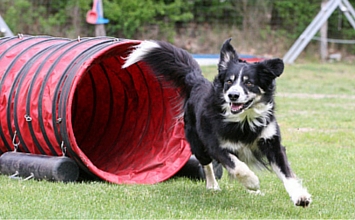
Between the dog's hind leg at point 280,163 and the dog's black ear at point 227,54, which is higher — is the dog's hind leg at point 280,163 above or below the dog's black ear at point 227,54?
below

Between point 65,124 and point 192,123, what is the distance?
1.22m

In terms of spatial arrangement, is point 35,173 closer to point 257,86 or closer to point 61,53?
point 61,53

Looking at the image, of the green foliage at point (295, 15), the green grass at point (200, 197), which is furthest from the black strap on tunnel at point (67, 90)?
the green foliage at point (295, 15)

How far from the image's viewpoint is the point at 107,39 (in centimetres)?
676

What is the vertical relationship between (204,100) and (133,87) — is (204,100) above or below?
above

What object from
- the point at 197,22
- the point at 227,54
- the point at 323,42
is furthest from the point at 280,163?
the point at 197,22

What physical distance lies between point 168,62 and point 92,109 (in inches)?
88.9

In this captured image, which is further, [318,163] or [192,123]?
[318,163]

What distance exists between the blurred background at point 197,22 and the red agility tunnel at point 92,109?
16.8 meters

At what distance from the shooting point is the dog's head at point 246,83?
5133 mm

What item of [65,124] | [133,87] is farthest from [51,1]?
[65,124]

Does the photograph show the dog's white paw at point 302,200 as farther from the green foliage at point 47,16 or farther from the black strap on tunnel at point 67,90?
the green foliage at point 47,16

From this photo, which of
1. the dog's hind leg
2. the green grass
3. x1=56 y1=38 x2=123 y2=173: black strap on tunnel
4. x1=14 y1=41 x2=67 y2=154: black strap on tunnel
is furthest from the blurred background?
the dog's hind leg

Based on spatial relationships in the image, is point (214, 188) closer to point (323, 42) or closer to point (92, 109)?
point (92, 109)
